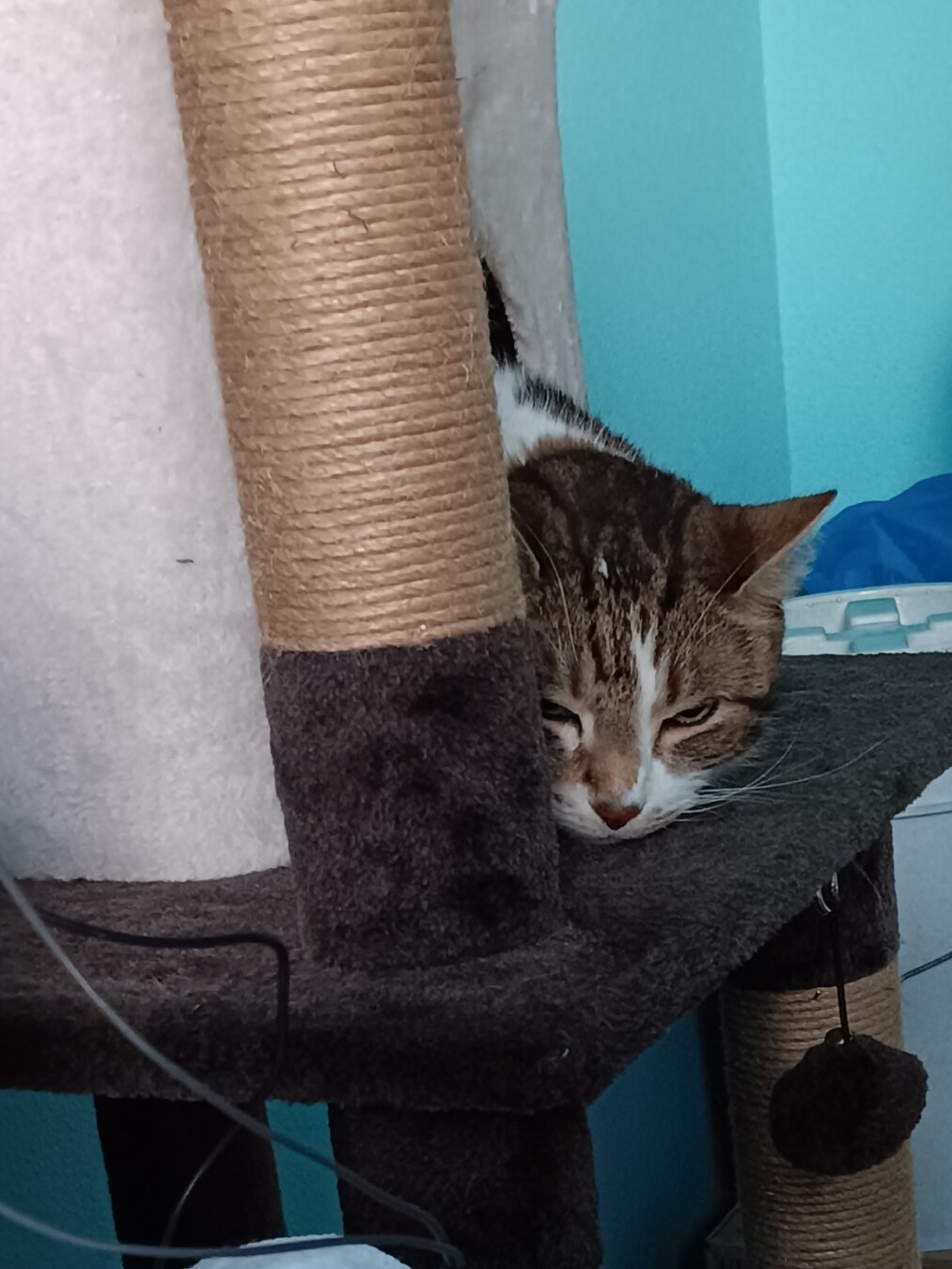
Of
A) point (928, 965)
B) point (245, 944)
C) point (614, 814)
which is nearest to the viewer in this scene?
point (245, 944)

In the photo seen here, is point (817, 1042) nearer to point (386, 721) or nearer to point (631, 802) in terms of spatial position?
point (631, 802)

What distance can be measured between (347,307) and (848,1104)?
2.16 feet

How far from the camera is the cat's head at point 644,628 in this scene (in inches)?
38.1

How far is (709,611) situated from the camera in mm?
1029

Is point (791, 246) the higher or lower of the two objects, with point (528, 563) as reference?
higher

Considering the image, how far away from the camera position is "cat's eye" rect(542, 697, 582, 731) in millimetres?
978

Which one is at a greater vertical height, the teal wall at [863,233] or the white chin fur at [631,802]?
the teal wall at [863,233]

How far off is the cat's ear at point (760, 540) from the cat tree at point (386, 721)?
320mm

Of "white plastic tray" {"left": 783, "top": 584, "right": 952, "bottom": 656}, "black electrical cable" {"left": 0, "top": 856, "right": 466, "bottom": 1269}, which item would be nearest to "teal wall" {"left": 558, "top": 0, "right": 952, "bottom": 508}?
"white plastic tray" {"left": 783, "top": 584, "right": 952, "bottom": 656}

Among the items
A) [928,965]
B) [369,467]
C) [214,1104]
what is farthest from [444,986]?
[928,965]

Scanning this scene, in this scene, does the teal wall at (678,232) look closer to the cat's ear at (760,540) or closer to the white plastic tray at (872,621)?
the white plastic tray at (872,621)

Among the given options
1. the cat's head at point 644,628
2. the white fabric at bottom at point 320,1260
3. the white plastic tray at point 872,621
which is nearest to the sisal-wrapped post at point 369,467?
the white fabric at bottom at point 320,1260

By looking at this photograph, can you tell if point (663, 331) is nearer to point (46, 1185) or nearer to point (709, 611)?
point (709, 611)

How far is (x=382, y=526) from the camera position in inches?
25.8
